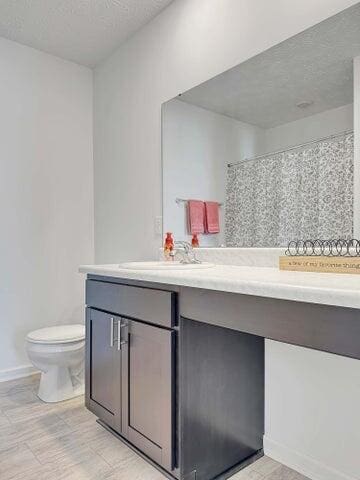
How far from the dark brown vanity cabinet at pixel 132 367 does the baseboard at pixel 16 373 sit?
0.97m

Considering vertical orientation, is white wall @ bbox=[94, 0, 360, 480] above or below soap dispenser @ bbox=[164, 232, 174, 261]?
above

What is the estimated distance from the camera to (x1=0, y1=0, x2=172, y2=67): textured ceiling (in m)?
2.17

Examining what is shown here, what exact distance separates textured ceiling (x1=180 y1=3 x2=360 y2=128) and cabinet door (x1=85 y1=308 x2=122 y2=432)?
124 centimetres

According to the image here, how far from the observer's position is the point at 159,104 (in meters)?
2.25

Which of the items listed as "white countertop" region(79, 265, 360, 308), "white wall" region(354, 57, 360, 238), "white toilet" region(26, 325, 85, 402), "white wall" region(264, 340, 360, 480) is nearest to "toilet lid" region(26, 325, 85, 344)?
"white toilet" region(26, 325, 85, 402)

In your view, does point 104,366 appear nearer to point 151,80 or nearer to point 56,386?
point 56,386

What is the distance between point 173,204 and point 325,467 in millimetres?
1499

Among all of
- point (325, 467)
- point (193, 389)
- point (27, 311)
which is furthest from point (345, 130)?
point (27, 311)

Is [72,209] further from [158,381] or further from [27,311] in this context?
[158,381]

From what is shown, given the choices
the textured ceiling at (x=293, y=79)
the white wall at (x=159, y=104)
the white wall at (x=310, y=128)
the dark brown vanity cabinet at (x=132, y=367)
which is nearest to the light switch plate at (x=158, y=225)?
the white wall at (x=159, y=104)

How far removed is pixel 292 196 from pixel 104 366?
1.19m

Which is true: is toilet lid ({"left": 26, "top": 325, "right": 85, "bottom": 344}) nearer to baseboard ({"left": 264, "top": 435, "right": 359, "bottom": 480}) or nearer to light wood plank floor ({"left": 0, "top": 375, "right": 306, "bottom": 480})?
light wood plank floor ({"left": 0, "top": 375, "right": 306, "bottom": 480})

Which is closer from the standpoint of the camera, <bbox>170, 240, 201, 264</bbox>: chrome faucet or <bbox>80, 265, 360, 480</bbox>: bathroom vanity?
<bbox>80, 265, 360, 480</bbox>: bathroom vanity

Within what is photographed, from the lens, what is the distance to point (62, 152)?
9.09 feet
